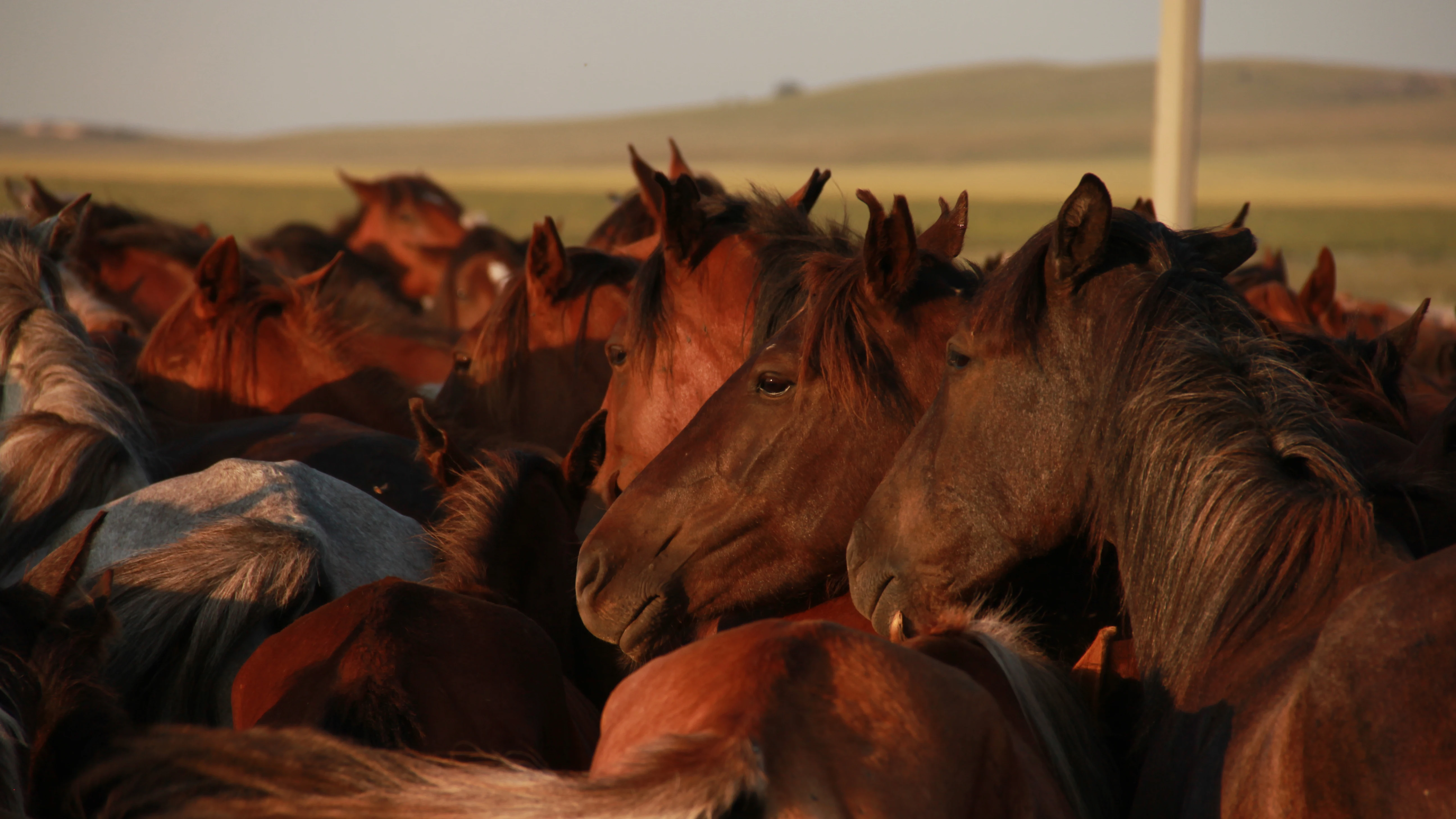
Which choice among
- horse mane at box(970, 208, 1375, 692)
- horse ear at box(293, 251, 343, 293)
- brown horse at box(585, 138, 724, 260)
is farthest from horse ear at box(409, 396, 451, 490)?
horse ear at box(293, 251, 343, 293)

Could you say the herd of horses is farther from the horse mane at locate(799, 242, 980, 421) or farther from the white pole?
the white pole

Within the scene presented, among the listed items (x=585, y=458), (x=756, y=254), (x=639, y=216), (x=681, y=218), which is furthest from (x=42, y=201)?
(x=756, y=254)

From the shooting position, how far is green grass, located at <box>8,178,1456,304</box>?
33438 millimetres

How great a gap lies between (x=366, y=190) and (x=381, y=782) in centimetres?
1269

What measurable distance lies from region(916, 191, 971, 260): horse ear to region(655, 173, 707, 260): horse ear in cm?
69

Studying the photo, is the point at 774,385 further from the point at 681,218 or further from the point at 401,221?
the point at 401,221

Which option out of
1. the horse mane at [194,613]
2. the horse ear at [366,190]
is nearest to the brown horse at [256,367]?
the horse mane at [194,613]

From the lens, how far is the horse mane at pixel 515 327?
537cm

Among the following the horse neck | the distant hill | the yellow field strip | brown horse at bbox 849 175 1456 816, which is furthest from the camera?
the distant hill

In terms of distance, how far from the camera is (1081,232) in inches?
94.0

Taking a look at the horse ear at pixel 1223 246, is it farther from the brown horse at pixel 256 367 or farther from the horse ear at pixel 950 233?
the brown horse at pixel 256 367

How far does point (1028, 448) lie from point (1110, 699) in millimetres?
548

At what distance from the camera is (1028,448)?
8.00ft

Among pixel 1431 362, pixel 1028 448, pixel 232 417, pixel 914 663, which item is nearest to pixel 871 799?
pixel 914 663
